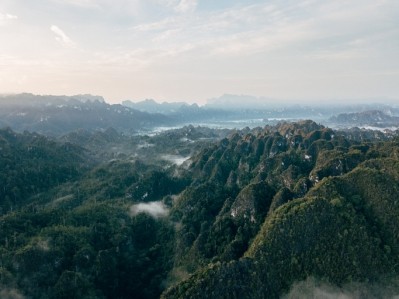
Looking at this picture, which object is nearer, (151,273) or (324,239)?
(324,239)

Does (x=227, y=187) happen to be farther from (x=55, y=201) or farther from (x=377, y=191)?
(x=55, y=201)

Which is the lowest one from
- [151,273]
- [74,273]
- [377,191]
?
[151,273]

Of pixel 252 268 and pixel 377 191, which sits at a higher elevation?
pixel 377 191

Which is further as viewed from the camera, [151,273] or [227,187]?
[227,187]

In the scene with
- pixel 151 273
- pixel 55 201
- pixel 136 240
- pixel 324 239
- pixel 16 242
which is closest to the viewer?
pixel 324 239

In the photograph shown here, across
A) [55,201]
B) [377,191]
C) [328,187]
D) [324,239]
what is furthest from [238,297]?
[55,201]

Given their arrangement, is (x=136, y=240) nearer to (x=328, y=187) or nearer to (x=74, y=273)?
(x=74, y=273)

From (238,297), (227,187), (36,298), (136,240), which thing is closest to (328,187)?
(238,297)

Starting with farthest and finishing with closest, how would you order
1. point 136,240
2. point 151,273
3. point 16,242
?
point 136,240
point 151,273
point 16,242

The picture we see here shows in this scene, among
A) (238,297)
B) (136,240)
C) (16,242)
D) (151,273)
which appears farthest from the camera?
(136,240)
